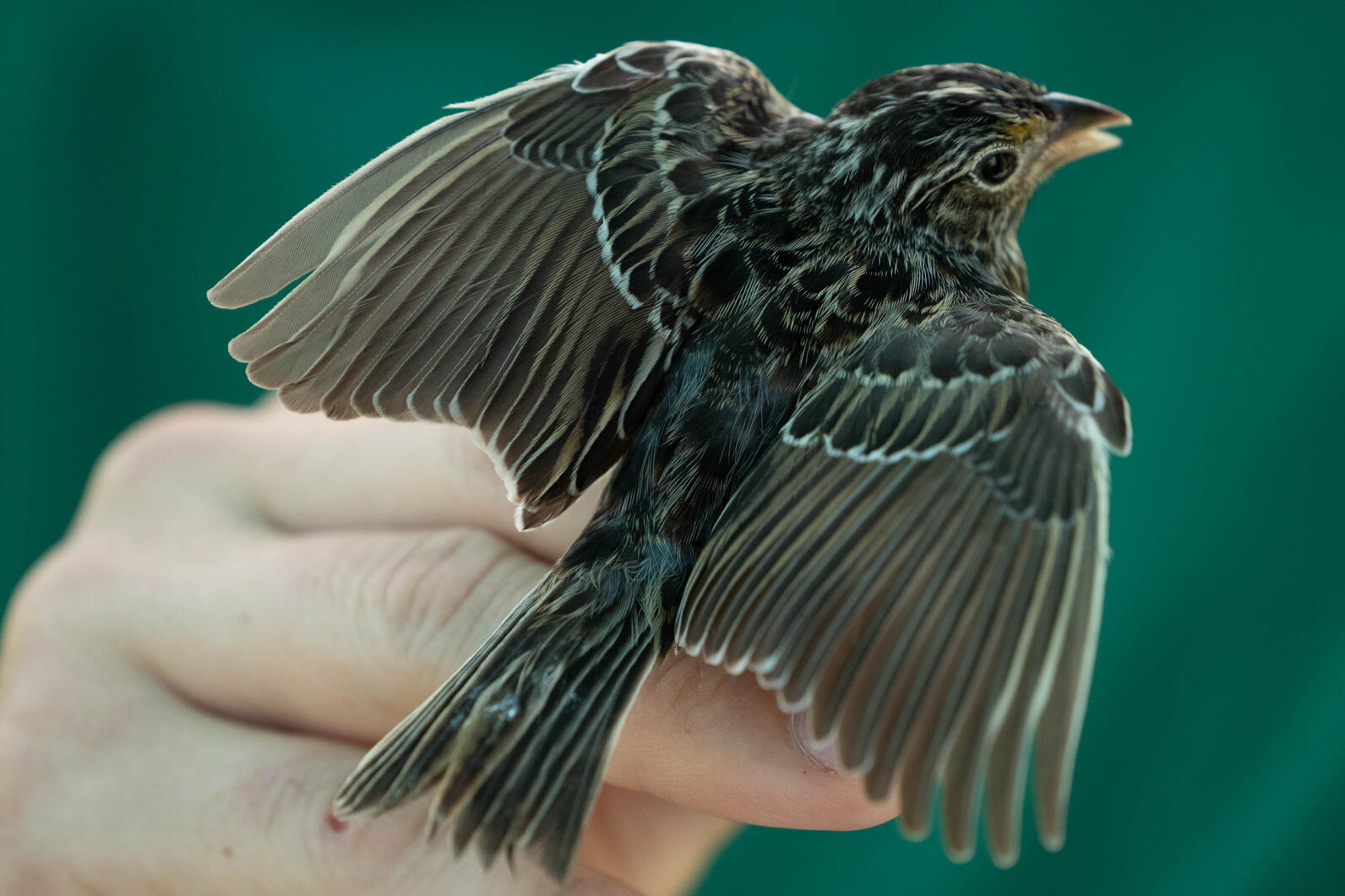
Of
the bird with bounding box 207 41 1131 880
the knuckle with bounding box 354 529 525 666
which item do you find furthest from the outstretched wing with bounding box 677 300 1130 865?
the knuckle with bounding box 354 529 525 666

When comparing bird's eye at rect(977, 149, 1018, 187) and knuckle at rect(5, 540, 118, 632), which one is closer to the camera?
bird's eye at rect(977, 149, 1018, 187)

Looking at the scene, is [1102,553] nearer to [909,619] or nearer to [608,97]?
[909,619]

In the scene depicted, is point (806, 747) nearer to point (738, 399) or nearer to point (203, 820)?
point (738, 399)

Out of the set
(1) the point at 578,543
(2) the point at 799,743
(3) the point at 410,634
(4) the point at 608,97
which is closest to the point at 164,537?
(3) the point at 410,634

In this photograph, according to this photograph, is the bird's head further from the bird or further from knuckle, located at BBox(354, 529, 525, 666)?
knuckle, located at BBox(354, 529, 525, 666)

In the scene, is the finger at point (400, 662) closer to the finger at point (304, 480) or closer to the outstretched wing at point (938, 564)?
the finger at point (304, 480)

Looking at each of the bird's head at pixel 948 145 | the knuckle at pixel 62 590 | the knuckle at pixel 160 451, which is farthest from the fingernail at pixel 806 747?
the knuckle at pixel 160 451
